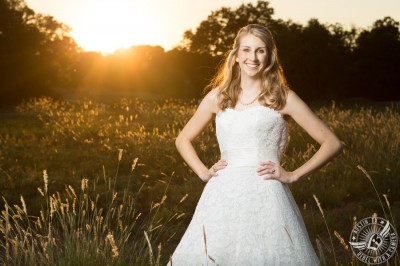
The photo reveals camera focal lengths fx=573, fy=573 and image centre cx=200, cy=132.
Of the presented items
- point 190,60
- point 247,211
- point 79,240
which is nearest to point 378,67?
point 190,60

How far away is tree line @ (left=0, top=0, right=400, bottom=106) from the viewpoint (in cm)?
3297

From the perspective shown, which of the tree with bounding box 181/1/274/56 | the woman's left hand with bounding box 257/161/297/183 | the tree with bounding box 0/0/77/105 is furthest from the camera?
the tree with bounding box 181/1/274/56

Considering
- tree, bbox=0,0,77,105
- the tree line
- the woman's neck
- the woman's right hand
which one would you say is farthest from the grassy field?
tree, bbox=0,0,77,105

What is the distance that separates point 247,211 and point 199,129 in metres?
0.83

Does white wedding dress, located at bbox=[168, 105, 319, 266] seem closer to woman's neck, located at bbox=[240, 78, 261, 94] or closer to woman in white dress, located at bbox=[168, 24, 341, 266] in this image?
woman in white dress, located at bbox=[168, 24, 341, 266]

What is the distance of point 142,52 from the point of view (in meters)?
58.1

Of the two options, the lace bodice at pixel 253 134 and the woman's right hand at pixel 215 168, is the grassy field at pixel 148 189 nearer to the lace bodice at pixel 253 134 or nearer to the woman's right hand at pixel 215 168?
the woman's right hand at pixel 215 168

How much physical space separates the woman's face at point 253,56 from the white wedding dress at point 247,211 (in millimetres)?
271

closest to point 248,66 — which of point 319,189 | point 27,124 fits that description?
point 319,189

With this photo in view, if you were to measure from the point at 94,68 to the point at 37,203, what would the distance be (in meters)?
47.7

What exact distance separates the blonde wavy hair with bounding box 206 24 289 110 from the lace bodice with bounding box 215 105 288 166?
0.07 m

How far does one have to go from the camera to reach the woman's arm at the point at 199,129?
3859 millimetres

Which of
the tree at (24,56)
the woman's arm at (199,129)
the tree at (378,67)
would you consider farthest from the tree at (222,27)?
the woman's arm at (199,129)

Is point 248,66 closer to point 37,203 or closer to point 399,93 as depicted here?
point 37,203
